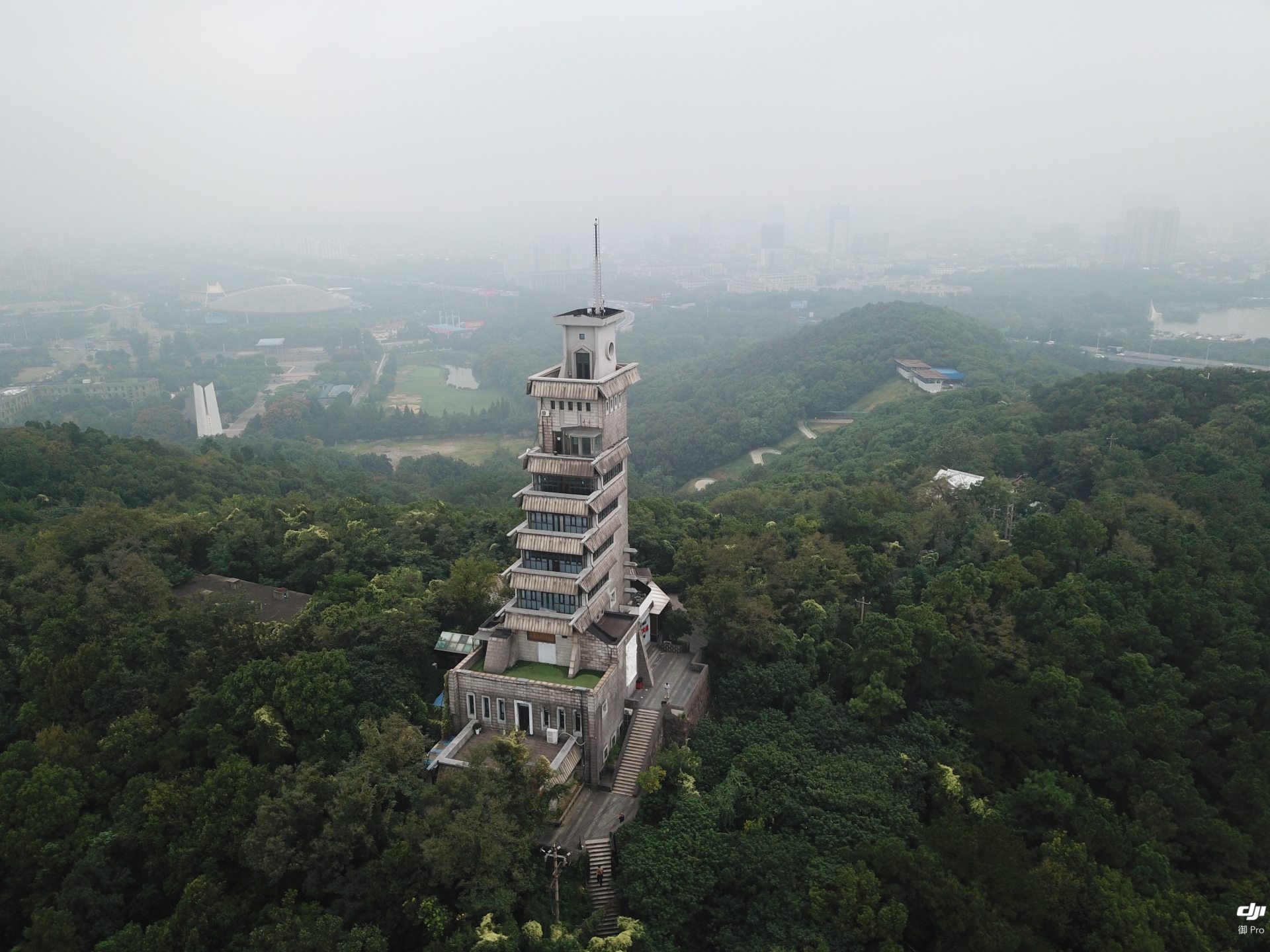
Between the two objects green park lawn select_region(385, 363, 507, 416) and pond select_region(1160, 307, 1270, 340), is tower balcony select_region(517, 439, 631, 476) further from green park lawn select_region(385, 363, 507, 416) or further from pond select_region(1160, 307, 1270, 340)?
pond select_region(1160, 307, 1270, 340)

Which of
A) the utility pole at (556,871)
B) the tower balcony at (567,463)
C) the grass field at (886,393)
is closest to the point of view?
the utility pole at (556,871)

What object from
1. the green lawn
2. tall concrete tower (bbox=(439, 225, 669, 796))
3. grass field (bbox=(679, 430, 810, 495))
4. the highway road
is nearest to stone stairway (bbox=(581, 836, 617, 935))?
tall concrete tower (bbox=(439, 225, 669, 796))

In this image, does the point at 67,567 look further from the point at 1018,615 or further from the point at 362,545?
the point at 1018,615

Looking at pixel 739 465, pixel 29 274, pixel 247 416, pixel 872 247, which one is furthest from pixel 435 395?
pixel 872 247

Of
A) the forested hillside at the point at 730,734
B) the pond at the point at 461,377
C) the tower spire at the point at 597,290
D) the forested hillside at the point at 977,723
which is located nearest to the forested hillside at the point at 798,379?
the pond at the point at 461,377

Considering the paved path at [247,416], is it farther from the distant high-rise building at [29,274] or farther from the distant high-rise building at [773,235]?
the distant high-rise building at [773,235]

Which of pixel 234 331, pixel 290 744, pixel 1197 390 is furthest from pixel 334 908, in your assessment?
pixel 234 331
